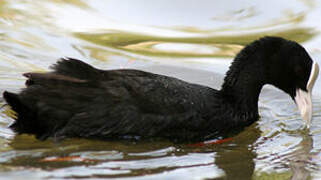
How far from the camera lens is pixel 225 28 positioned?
9.50 metres

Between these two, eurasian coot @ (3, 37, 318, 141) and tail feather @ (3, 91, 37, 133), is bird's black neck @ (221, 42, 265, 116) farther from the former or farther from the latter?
tail feather @ (3, 91, 37, 133)

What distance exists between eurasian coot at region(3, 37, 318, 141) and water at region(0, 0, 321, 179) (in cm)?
13

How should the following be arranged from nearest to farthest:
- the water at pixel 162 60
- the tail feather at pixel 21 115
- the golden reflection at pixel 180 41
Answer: the water at pixel 162 60, the tail feather at pixel 21 115, the golden reflection at pixel 180 41

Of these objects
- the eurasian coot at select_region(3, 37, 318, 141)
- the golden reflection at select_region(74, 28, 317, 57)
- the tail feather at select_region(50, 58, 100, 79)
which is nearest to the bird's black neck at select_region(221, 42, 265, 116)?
the eurasian coot at select_region(3, 37, 318, 141)

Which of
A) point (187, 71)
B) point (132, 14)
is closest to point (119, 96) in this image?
point (187, 71)

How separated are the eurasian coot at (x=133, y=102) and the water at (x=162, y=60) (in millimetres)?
131

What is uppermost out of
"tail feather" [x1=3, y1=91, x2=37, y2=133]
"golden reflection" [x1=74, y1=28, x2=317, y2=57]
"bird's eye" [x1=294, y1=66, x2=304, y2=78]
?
"golden reflection" [x1=74, y1=28, x2=317, y2=57]

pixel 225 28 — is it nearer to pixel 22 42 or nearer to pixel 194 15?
pixel 194 15

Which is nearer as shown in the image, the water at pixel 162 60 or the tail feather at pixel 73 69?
the water at pixel 162 60

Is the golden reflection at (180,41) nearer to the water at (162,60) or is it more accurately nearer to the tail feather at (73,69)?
the water at (162,60)

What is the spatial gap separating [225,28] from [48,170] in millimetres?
5082

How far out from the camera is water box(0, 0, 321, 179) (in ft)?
17.1

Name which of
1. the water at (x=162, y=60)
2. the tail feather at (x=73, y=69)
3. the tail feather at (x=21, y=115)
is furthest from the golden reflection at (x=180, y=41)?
the tail feather at (x=21, y=115)

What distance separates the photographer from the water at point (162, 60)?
523 centimetres
